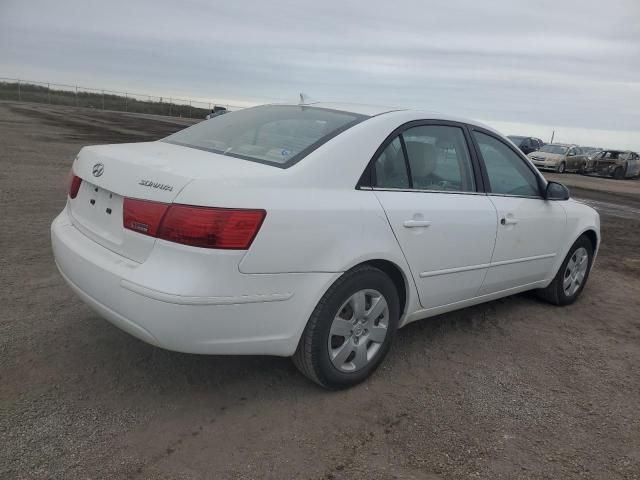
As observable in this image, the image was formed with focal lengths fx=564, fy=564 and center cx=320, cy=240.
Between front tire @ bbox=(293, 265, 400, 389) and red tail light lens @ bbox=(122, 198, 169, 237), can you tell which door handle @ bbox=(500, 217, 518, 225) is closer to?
front tire @ bbox=(293, 265, 400, 389)

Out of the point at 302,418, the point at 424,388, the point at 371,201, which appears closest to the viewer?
the point at 302,418

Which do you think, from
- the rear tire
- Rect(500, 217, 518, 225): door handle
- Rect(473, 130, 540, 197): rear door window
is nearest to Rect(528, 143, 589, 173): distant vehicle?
the rear tire

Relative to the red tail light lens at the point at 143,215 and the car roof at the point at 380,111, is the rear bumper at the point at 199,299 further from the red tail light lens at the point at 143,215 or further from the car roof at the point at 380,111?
the car roof at the point at 380,111

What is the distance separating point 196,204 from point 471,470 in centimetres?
175

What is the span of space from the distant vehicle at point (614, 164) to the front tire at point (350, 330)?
29317 mm

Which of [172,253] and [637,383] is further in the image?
[637,383]

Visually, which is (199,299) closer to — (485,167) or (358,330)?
(358,330)

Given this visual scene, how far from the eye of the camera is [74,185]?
131 inches

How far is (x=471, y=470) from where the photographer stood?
2.60 meters

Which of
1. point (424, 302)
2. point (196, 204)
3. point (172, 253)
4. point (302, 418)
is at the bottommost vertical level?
point (302, 418)

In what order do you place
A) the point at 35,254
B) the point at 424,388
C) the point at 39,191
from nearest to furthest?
the point at 424,388 → the point at 35,254 → the point at 39,191

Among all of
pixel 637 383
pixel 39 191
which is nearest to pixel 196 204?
pixel 637 383

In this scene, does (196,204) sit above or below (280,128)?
below

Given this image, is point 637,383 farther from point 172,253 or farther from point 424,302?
point 172,253
